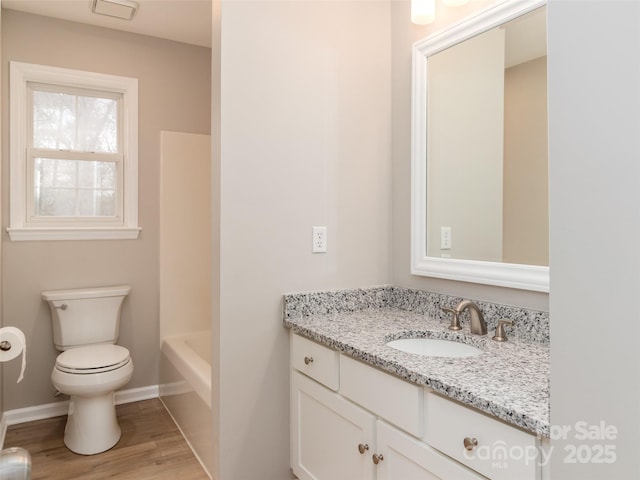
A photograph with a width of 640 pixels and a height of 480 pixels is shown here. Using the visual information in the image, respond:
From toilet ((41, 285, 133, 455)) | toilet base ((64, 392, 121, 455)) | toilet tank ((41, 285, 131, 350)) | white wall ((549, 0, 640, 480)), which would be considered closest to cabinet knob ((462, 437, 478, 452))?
white wall ((549, 0, 640, 480))

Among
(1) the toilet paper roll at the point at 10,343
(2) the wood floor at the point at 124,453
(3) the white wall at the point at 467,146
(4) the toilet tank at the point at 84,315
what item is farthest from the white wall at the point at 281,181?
(4) the toilet tank at the point at 84,315

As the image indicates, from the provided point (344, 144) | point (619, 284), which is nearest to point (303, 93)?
point (344, 144)

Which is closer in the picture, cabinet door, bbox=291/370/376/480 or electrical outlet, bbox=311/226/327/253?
cabinet door, bbox=291/370/376/480

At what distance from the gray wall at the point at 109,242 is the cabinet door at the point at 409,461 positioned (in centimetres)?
220

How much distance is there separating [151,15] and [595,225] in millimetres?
2933

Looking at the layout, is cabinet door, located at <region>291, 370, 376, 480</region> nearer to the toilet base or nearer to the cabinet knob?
the cabinet knob

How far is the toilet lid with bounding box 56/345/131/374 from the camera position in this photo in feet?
7.70

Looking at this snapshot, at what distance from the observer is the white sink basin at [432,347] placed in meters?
1.62

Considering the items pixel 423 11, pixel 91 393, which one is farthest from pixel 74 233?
pixel 423 11

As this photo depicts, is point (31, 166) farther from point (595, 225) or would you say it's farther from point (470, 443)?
point (595, 225)

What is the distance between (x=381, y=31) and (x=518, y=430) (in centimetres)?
188

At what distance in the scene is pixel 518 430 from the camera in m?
0.96

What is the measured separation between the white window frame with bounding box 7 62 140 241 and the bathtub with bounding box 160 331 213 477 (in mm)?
835

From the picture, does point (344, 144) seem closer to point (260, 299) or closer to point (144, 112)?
point (260, 299)
